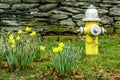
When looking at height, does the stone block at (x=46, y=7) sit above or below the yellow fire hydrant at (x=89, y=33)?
above

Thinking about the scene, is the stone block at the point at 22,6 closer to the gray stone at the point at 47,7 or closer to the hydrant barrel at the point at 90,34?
the gray stone at the point at 47,7

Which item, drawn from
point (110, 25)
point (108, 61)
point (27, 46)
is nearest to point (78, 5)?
point (110, 25)

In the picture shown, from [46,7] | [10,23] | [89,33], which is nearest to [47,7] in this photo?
[46,7]

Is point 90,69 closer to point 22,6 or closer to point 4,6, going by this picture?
point 22,6

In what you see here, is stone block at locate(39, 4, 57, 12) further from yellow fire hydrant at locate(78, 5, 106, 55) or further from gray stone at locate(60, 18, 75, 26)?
yellow fire hydrant at locate(78, 5, 106, 55)

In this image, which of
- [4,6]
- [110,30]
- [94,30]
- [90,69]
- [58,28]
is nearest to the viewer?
[90,69]

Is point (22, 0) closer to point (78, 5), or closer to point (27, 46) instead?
point (78, 5)

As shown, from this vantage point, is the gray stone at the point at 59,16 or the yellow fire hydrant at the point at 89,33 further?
the gray stone at the point at 59,16

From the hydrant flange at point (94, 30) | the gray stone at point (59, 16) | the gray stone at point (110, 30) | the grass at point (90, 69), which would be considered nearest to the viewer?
the grass at point (90, 69)

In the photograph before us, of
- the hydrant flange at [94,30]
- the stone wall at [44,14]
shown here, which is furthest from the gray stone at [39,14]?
the hydrant flange at [94,30]

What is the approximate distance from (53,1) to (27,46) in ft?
11.8

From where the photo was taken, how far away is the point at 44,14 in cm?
977

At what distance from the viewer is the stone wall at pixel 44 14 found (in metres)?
9.73

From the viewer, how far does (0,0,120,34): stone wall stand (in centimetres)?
973
